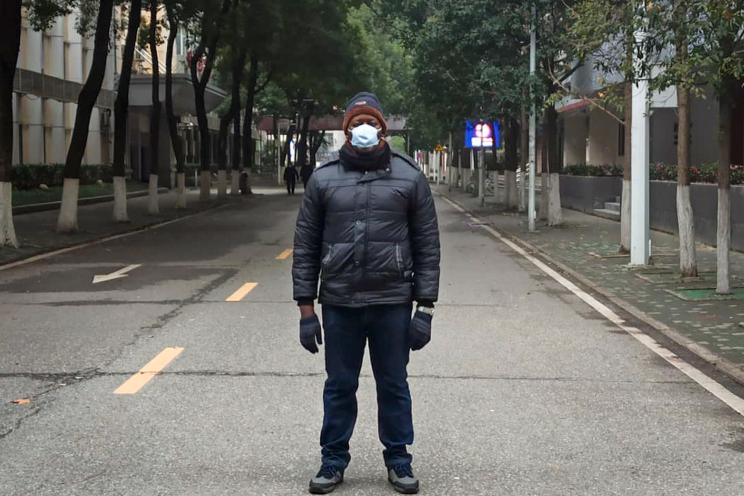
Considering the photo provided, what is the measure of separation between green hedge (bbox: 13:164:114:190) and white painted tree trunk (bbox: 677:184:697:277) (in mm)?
26536

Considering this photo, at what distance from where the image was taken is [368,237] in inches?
191

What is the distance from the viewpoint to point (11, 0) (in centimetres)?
1853

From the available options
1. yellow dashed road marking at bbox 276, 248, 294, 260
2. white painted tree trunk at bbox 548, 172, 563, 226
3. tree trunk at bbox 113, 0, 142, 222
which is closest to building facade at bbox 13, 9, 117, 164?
tree trunk at bbox 113, 0, 142, 222

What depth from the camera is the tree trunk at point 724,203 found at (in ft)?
40.0

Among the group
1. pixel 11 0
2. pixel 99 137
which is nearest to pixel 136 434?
pixel 11 0

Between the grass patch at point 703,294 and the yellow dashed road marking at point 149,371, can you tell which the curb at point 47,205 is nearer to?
the grass patch at point 703,294

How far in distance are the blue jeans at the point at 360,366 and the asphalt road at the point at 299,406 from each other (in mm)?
274

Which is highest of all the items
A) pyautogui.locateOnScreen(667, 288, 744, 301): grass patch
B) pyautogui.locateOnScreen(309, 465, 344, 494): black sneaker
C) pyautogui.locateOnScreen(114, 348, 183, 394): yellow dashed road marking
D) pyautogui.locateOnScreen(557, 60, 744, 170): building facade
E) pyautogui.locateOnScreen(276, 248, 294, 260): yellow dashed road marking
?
pyautogui.locateOnScreen(557, 60, 744, 170): building facade

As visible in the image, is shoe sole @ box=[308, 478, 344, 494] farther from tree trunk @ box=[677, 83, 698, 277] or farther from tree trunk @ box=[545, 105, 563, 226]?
tree trunk @ box=[545, 105, 563, 226]

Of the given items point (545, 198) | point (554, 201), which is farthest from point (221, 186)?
point (554, 201)

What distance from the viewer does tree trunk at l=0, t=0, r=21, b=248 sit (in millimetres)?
18188

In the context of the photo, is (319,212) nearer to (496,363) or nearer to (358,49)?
(496,363)

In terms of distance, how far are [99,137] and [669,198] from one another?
107ft

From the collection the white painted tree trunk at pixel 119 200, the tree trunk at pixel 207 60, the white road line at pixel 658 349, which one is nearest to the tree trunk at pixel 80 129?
the white painted tree trunk at pixel 119 200
